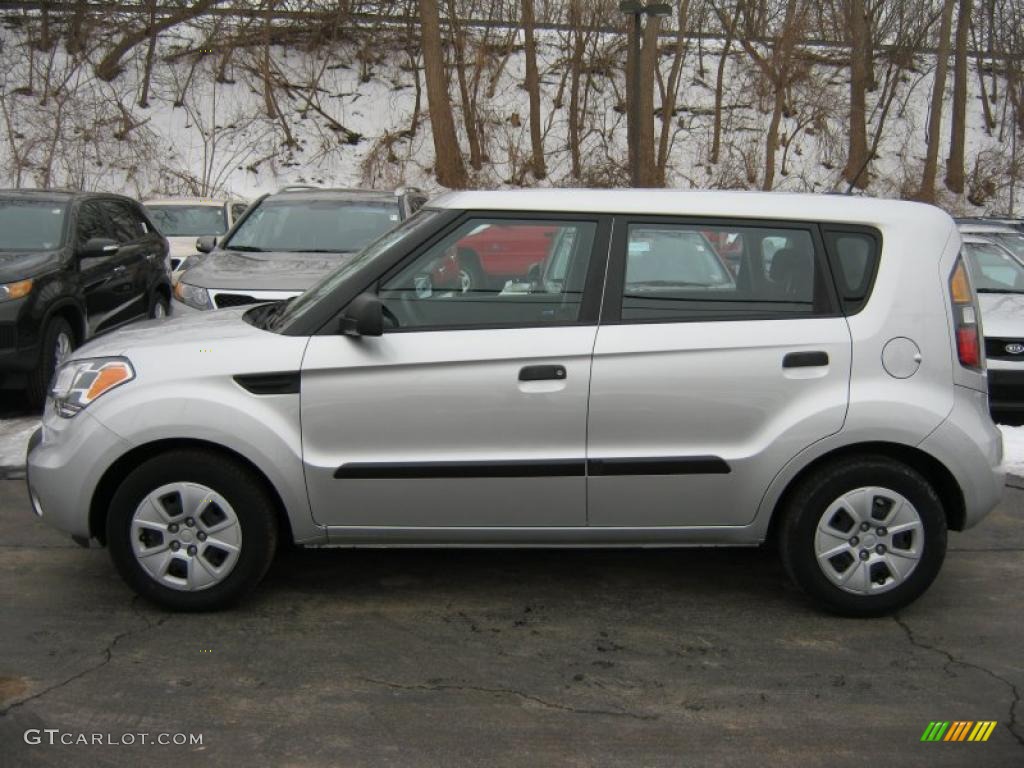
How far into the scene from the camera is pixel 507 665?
13.5 feet

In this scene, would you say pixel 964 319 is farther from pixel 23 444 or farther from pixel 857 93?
pixel 857 93

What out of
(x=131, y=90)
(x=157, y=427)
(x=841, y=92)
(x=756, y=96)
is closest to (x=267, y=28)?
(x=131, y=90)

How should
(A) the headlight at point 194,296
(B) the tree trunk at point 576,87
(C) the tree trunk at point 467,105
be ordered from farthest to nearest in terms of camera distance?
(B) the tree trunk at point 576,87
(C) the tree trunk at point 467,105
(A) the headlight at point 194,296

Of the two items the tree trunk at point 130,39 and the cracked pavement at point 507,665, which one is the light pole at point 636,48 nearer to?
the cracked pavement at point 507,665

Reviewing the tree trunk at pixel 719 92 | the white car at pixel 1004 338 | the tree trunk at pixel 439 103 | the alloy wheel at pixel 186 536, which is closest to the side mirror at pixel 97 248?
the alloy wheel at pixel 186 536

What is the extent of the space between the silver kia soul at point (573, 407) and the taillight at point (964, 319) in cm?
1

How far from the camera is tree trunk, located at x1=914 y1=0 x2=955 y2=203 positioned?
85.5ft

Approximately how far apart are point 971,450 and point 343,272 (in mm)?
2773

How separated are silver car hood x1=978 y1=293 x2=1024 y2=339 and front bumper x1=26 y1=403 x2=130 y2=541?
6.83 meters

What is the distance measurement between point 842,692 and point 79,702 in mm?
2698

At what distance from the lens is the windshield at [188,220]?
53.3 feet

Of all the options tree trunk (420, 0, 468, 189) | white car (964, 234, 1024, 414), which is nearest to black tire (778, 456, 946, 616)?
white car (964, 234, 1024, 414)

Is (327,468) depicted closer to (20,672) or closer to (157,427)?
(157,427)

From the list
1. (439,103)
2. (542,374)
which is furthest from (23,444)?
(439,103)
